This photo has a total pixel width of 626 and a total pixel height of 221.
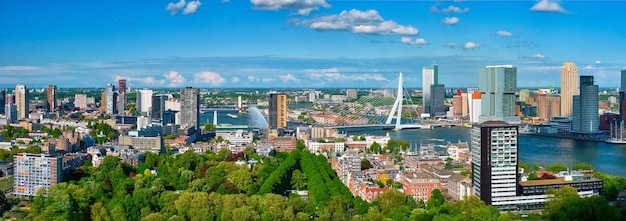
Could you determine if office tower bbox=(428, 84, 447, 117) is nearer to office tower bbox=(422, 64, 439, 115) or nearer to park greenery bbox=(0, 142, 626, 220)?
office tower bbox=(422, 64, 439, 115)

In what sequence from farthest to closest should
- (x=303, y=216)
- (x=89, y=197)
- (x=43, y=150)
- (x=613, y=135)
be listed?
(x=613, y=135) < (x=43, y=150) < (x=89, y=197) < (x=303, y=216)

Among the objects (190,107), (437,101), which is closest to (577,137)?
(190,107)

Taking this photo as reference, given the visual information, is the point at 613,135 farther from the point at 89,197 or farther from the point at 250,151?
the point at 89,197

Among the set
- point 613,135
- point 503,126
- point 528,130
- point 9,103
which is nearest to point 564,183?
point 503,126

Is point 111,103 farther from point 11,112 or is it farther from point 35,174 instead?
point 35,174

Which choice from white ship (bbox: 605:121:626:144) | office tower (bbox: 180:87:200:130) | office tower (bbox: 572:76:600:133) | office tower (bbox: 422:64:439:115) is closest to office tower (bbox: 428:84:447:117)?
office tower (bbox: 422:64:439:115)

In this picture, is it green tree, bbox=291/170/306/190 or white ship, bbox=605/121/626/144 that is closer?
green tree, bbox=291/170/306/190
